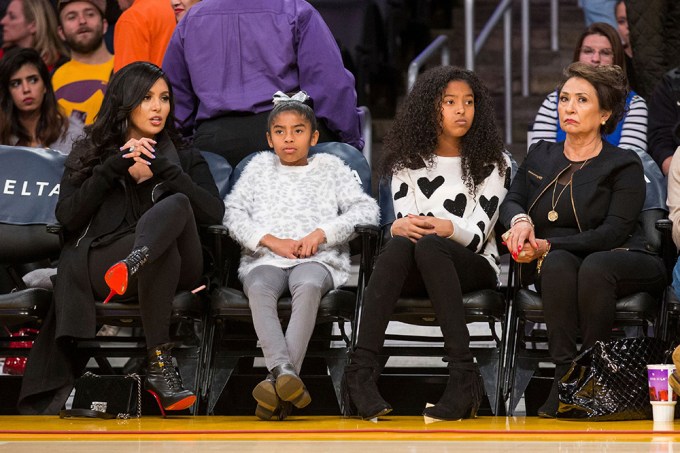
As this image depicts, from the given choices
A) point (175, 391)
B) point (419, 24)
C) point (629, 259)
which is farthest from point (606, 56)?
point (419, 24)

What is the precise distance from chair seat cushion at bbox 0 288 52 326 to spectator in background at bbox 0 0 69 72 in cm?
224

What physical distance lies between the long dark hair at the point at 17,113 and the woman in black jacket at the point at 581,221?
218cm

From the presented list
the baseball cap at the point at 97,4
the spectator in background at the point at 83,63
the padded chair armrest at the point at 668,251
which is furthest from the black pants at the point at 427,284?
the baseball cap at the point at 97,4

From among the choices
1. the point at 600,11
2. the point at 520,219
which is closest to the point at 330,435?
the point at 520,219

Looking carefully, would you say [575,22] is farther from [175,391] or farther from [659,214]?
[175,391]

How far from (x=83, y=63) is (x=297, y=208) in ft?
6.65

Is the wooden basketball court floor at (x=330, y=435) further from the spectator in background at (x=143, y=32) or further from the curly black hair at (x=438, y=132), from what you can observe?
the spectator in background at (x=143, y=32)

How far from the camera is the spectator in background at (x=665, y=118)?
566 cm

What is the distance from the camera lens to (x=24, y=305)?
4617mm

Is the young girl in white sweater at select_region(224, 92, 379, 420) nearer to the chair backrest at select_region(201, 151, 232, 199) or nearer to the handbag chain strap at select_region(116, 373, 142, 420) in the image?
the chair backrest at select_region(201, 151, 232, 199)

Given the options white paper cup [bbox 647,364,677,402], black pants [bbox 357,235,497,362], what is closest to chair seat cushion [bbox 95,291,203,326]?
black pants [bbox 357,235,497,362]

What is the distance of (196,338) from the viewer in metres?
4.94

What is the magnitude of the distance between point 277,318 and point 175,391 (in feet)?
1.44

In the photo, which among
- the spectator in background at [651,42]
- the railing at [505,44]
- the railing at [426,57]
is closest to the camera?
the spectator in background at [651,42]
